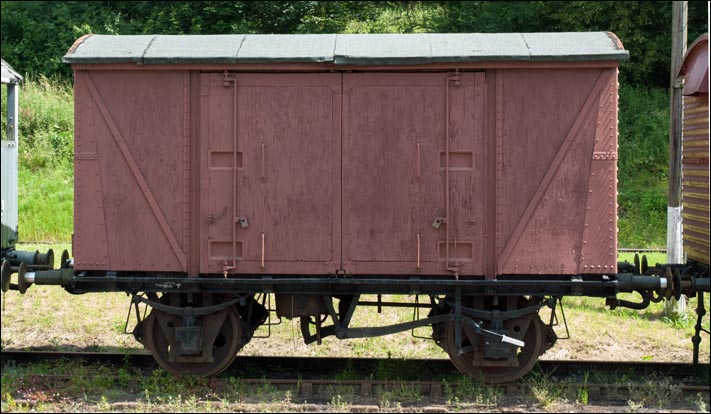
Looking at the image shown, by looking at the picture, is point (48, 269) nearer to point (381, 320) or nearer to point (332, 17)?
point (381, 320)

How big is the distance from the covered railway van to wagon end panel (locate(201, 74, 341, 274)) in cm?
1

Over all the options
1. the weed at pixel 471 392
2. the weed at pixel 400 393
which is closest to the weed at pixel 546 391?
the weed at pixel 471 392

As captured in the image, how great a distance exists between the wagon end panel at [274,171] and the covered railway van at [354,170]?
14 millimetres

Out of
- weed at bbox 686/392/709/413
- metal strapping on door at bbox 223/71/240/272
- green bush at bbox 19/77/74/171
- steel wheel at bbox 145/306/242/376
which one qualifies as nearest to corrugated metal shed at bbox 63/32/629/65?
metal strapping on door at bbox 223/71/240/272

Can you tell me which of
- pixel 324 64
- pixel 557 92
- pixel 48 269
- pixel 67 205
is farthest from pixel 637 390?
pixel 67 205

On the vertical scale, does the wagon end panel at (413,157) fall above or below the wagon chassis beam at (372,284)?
above

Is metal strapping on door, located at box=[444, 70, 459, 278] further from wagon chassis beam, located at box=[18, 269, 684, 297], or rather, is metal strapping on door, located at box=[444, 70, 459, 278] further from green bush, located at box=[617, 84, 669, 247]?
green bush, located at box=[617, 84, 669, 247]

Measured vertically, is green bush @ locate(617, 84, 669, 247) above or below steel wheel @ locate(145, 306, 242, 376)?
above

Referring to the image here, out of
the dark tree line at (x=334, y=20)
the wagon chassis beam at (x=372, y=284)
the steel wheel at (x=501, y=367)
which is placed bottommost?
the steel wheel at (x=501, y=367)

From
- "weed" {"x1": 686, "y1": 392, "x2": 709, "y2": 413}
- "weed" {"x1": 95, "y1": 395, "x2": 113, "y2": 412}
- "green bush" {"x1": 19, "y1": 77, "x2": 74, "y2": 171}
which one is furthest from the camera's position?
"green bush" {"x1": 19, "y1": 77, "x2": 74, "y2": 171}

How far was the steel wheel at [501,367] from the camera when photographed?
8.07m

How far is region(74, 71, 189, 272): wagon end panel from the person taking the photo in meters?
7.86

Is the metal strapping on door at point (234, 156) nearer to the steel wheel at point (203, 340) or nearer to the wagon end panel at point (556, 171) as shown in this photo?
the steel wheel at point (203, 340)

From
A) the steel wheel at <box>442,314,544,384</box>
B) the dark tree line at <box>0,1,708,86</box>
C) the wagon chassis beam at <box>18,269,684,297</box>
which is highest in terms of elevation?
the dark tree line at <box>0,1,708,86</box>
